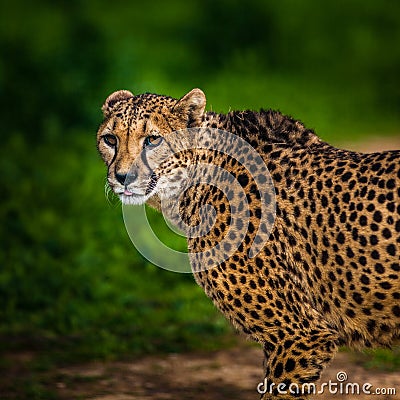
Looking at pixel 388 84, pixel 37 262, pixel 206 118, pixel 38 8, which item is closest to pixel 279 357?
pixel 206 118

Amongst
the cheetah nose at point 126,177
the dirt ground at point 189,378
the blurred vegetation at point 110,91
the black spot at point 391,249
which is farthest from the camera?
the blurred vegetation at point 110,91

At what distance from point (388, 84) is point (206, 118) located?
11.1 m

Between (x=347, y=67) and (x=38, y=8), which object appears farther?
(x=38, y=8)

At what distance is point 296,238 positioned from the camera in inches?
213

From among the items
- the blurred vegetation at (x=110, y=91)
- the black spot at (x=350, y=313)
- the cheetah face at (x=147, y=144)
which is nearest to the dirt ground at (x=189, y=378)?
the blurred vegetation at (x=110, y=91)

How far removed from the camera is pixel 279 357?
17.5 ft

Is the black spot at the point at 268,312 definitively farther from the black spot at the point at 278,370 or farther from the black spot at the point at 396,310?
the black spot at the point at 396,310

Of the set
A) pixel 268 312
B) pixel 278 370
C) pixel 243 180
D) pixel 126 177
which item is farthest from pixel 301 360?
pixel 126 177

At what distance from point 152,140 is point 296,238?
3.00 ft

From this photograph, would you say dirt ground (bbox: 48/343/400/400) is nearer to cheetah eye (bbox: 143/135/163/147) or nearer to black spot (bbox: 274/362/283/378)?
black spot (bbox: 274/362/283/378)

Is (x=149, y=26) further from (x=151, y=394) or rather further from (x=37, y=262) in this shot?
(x=151, y=394)

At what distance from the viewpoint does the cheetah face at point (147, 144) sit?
5551 mm

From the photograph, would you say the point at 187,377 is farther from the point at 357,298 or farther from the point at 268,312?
the point at 357,298

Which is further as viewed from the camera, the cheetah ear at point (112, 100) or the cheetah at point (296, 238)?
the cheetah ear at point (112, 100)
